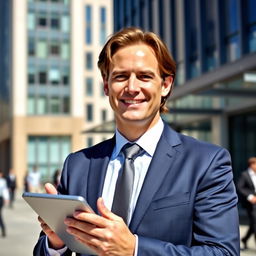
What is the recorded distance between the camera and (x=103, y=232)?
1648 millimetres

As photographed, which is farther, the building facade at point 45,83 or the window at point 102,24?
the window at point 102,24

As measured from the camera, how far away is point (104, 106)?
60.0 metres

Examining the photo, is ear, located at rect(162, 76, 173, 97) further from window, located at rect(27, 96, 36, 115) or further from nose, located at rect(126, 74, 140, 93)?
window, located at rect(27, 96, 36, 115)

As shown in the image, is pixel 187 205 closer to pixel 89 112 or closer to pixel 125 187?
pixel 125 187

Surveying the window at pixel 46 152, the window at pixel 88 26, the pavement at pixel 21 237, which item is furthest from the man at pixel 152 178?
the window at pixel 88 26

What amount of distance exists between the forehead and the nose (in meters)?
0.06

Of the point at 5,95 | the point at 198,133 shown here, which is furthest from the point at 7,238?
the point at 5,95

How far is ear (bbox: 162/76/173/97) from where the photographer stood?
2.12 m

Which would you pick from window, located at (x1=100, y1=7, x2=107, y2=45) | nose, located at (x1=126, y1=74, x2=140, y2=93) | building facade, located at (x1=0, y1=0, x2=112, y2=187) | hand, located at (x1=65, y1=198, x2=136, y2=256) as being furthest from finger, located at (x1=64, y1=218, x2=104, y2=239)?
window, located at (x1=100, y1=7, x2=107, y2=45)

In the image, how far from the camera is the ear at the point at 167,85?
6.95 ft

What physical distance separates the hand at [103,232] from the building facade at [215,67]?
12026mm

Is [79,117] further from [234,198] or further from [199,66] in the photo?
[234,198]

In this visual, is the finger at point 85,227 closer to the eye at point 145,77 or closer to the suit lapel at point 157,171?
the suit lapel at point 157,171

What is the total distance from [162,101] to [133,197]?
1.57 ft
